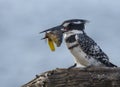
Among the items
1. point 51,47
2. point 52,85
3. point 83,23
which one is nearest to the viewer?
point 52,85

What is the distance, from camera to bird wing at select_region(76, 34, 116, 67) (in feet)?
21.1

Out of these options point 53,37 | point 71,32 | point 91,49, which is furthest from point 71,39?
point 53,37

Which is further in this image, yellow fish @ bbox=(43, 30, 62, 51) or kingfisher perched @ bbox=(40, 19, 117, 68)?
kingfisher perched @ bbox=(40, 19, 117, 68)

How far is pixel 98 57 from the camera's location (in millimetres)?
6496

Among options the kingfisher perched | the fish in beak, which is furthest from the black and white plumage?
the fish in beak

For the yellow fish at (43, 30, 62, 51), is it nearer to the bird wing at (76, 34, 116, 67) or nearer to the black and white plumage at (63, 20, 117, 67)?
the black and white plumage at (63, 20, 117, 67)

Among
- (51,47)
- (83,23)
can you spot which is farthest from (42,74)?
(83,23)

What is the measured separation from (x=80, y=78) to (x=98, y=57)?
8.99ft

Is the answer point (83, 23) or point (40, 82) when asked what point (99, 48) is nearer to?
point (83, 23)

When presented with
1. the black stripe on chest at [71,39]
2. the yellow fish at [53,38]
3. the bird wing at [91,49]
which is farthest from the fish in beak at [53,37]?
the bird wing at [91,49]

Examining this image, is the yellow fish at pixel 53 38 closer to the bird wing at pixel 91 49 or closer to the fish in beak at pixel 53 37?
the fish in beak at pixel 53 37

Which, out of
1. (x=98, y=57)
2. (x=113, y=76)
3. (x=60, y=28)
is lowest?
(x=113, y=76)

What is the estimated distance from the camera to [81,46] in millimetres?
6594

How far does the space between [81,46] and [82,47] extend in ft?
0.11
